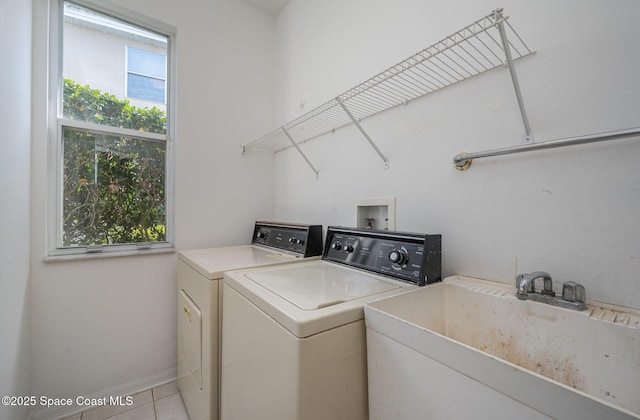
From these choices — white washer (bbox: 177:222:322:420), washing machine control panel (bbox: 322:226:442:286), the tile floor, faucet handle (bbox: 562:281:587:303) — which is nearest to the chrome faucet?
faucet handle (bbox: 562:281:587:303)

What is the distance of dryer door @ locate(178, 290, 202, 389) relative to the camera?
4.43 feet

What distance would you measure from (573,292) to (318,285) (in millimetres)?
834

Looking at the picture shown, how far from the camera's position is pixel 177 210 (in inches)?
78.0

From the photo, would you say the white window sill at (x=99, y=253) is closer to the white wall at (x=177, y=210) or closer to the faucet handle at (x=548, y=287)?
the white wall at (x=177, y=210)

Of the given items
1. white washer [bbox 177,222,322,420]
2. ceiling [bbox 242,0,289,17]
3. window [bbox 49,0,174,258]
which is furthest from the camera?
ceiling [bbox 242,0,289,17]

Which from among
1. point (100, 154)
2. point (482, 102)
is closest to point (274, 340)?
point (482, 102)

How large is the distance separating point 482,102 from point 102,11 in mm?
2502

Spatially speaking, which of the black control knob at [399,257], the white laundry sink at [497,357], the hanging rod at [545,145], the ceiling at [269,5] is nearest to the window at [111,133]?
the ceiling at [269,5]

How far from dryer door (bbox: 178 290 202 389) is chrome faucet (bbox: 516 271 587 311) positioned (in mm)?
1398

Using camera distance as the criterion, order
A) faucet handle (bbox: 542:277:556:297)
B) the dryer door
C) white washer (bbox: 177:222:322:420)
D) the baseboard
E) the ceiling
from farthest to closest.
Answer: the ceiling
the baseboard
the dryer door
white washer (bbox: 177:222:322:420)
faucet handle (bbox: 542:277:556:297)

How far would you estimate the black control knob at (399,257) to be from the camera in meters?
1.12

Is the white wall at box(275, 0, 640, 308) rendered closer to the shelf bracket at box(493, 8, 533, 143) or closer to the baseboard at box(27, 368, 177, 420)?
the shelf bracket at box(493, 8, 533, 143)

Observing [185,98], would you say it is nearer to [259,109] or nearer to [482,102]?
[259,109]

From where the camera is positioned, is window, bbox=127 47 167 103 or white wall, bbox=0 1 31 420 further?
window, bbox=127 47 167 103
